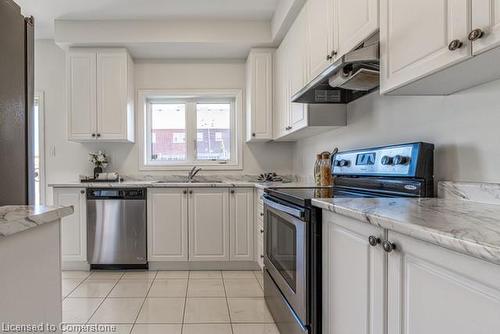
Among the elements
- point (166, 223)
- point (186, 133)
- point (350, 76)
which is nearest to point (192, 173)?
point (186, 133)

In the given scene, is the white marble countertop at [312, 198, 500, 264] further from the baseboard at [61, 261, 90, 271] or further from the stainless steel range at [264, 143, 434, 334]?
the baseboard at [61, 261, 90, 271]

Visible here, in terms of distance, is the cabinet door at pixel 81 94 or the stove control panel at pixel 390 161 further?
the cabinet door at pixel 81 94

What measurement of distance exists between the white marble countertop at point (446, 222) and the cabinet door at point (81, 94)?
3.11 m

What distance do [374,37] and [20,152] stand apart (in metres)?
1.62

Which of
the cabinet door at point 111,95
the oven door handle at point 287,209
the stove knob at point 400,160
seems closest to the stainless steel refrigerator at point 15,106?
the oven door handle at point 287,209

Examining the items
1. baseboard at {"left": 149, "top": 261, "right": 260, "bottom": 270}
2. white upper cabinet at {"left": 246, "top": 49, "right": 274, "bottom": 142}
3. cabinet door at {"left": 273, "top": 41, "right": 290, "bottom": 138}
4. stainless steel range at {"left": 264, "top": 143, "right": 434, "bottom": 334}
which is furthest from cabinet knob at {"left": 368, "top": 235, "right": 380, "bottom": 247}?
white upper cabinet at {"left": 246, "top": 49, "right": 274, "bottom": 142}

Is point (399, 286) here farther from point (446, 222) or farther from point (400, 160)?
point (400, 160)

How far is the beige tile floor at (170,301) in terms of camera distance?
2227mm

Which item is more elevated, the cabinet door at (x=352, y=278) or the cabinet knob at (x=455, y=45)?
the cabinet knob at (x=455, y=45)

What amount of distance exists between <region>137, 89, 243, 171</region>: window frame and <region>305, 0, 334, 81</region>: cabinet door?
1675 millimetres

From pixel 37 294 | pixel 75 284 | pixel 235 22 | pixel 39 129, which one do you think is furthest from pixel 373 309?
pixel 39 129

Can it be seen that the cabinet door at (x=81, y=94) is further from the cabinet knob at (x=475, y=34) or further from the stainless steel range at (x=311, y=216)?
the cabinet knob at (x=475, y=34)

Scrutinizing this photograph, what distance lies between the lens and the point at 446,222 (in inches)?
34.9

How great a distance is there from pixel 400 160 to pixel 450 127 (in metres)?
0.25
